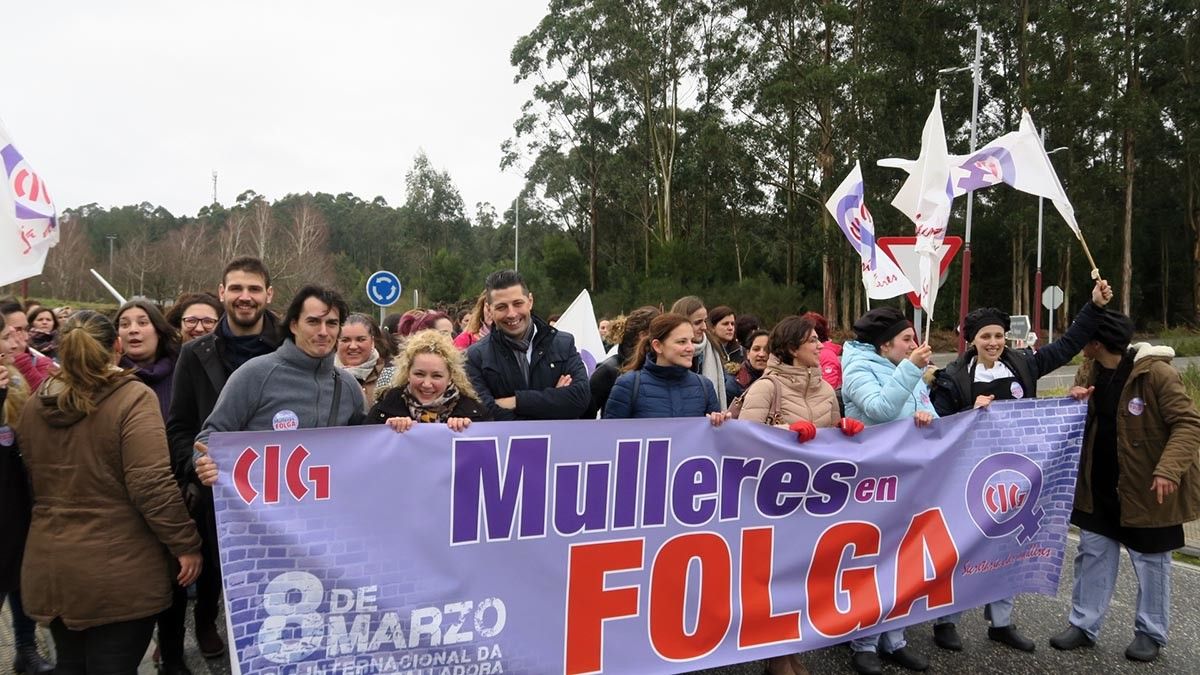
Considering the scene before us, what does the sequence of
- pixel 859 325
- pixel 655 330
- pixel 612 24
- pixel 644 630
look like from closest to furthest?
pixel 644 630
pixel 655 330
pixel 859 325
pixel 612 24

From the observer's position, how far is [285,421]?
3047 millimetres

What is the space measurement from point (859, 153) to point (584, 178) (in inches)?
640

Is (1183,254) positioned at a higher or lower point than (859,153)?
lower

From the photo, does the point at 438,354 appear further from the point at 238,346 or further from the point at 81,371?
the point at 81,371

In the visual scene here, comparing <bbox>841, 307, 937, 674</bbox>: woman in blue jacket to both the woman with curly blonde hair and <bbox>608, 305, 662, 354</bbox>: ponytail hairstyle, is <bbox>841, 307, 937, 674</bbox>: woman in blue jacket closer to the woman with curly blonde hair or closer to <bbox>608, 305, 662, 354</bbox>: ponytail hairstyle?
<bbox>608, 305, 662, 354</bbox>: ponytail hairstyle

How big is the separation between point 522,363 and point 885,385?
1.82 metres

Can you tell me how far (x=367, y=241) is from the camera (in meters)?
77.8

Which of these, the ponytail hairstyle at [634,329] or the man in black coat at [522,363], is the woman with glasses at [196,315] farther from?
the ponytail hairstyle at [634,329]

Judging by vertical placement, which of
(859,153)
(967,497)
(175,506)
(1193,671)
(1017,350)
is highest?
(859,153)

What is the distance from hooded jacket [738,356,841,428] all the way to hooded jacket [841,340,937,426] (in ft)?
0.54

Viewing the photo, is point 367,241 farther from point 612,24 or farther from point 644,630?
point 644,630

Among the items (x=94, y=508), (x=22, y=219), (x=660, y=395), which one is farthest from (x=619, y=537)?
(x=22, y=219)

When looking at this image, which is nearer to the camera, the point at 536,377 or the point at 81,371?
the point at 81,371

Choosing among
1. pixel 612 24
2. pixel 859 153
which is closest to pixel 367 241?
pixel 612 24
